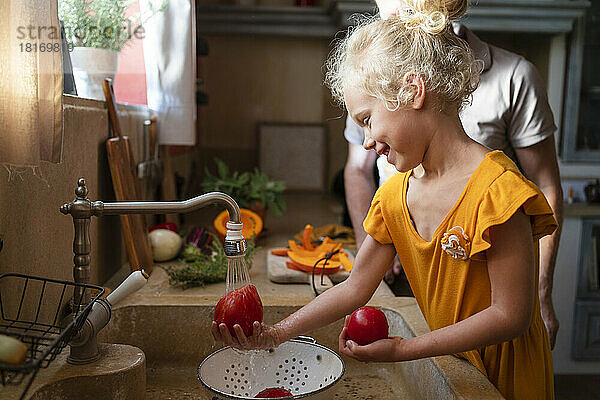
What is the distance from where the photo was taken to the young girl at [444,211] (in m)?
0.83

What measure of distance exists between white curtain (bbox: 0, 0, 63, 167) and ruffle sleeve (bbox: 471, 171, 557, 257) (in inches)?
22.8

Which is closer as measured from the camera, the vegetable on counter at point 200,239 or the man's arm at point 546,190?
the man's arm at point 546,190

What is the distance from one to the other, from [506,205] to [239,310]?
0.40 m

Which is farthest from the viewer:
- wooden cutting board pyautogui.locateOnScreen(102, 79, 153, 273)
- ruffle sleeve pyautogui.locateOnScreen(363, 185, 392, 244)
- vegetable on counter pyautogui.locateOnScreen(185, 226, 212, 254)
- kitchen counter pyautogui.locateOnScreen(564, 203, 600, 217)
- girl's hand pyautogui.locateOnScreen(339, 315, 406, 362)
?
kitchen counter pyautogui.locateOnScreen(564, 203, 600, 217)

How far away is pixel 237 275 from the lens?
96 cm

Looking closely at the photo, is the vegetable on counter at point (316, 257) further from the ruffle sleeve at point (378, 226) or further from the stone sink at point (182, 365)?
the ruffle sleeve at point (378, 226)

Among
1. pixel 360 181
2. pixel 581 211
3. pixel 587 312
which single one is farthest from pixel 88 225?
pixel 587 312

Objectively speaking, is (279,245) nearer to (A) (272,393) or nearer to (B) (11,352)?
(A) (272,393)

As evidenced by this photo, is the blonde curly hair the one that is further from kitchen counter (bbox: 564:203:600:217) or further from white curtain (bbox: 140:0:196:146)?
kitchen counter (bbox: 564:203:600:217)

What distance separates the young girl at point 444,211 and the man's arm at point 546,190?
0.52 metres

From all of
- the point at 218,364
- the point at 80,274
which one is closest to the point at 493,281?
the point at 218,364

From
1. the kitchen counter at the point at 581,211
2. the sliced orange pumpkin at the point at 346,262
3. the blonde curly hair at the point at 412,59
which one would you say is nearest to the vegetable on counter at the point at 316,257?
the sliced orange pumpkin at the point at 346,262

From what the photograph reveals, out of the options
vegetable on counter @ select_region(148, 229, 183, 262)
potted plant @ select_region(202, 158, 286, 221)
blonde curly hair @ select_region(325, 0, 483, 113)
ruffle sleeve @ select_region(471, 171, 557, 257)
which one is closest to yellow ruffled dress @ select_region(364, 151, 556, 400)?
ruffle sleeve @ select_region(471, 171, 557, 257)

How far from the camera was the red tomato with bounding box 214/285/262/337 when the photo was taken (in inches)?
35.8
